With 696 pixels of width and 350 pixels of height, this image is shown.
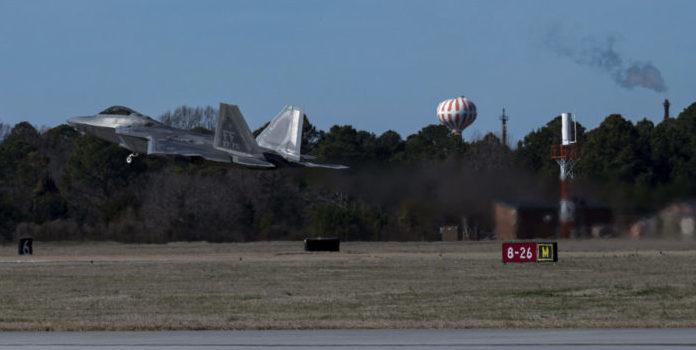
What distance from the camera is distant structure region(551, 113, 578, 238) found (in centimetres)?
6238

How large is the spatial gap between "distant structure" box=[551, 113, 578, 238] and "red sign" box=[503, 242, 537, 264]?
8899 mm

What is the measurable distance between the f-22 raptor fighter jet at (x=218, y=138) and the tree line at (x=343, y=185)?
3.74 ft

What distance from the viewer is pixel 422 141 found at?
95500mm

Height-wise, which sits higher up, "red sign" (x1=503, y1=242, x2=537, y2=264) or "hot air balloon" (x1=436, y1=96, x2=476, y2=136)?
"hot air balloon" (x1=436, y1=96, x2=476, y2=136)

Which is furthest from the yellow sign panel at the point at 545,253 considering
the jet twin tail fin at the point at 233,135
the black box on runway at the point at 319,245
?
the black box on runway at the point at 319,245

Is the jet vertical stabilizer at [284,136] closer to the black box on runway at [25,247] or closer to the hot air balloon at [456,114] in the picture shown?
the black box on runway at [25,247]

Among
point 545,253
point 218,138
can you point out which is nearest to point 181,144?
point 218,138

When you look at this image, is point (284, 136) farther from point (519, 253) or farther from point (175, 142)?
point (519, 253)

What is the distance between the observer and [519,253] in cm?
5334

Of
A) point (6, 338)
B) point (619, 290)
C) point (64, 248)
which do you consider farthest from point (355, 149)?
point (6, 338)

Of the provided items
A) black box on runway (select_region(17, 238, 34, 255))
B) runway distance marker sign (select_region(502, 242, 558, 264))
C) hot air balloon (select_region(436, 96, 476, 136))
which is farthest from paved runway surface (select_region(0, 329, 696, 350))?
hot air balloon (select_region(436, 96, 476, 136))

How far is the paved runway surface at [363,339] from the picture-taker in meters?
22.2

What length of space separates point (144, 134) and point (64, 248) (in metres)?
14.7

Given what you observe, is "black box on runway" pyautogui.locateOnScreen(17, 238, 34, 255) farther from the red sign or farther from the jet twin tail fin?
the red sign
